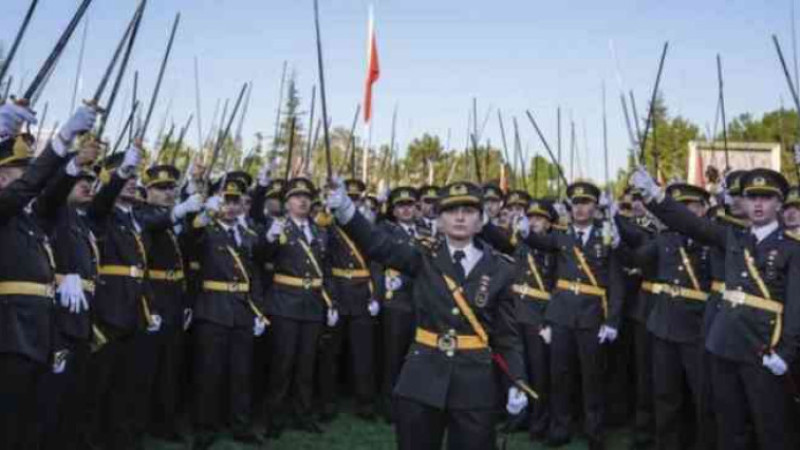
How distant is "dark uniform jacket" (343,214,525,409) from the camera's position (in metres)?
5.03

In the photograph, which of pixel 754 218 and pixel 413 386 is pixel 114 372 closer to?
pixel 413 386

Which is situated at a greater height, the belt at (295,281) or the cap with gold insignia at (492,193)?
the cap with gold insignia at (492,193)

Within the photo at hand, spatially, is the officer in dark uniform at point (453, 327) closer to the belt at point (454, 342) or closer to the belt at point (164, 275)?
the belt at point (454, 342)

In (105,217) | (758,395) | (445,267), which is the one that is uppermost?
(105,217)

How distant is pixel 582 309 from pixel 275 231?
11.0 feet

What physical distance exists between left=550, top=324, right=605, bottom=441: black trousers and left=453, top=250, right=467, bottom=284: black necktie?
3.53 meters

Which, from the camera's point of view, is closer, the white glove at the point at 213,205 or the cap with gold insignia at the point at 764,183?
the cap with gold insignia at the point at 764,183

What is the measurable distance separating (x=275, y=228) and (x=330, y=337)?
1988mm

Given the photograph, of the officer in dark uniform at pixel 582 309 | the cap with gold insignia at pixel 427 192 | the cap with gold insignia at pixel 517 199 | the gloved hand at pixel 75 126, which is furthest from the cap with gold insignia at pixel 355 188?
the gloved hand at pixel 75 126

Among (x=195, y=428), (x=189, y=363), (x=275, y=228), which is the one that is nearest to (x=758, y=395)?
(x=275, y=228)

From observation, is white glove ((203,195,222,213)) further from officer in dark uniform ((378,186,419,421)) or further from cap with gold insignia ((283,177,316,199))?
officer in dark uniform ((378,186,419,421))

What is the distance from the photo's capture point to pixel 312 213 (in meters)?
9.99

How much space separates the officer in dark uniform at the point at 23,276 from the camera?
460cm

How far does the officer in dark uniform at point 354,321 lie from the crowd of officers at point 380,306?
0.03 meters
